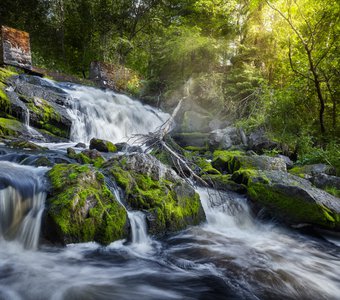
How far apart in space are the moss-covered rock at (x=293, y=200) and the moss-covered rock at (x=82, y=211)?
305 cm

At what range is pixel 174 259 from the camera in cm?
393

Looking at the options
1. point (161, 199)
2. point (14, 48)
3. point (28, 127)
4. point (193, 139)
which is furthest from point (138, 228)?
point (14, 48)

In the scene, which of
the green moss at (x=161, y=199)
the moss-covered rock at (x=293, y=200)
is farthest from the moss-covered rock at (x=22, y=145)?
the moss-covered rock at (x=293, y=200)

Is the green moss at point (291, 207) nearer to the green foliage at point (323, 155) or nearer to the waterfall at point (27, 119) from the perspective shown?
the green foliage at point (323, 155)

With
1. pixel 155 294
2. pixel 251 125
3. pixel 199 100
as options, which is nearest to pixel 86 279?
pixel 155 294

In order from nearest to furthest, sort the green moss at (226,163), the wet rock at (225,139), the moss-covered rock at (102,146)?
the green moss at (226,163), the moss-covered rock at (102,146), the wet rock at (225,139)

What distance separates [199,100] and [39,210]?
11502 mm

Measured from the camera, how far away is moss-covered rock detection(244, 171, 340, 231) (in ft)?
17.0

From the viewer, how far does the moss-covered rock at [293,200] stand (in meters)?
5.18

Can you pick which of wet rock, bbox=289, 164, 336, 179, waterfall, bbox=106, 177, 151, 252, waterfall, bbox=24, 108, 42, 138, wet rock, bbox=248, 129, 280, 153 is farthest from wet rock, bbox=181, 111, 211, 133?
waterfall, bbox=106, 177, 151, 252

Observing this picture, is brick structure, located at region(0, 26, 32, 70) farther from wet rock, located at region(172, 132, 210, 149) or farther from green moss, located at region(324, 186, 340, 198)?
green moss, located at region(324, 186, 340, 198)

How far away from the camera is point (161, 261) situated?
388 centimetres

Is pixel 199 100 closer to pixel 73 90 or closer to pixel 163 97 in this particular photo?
pixel 163 97

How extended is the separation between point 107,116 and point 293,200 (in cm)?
945
